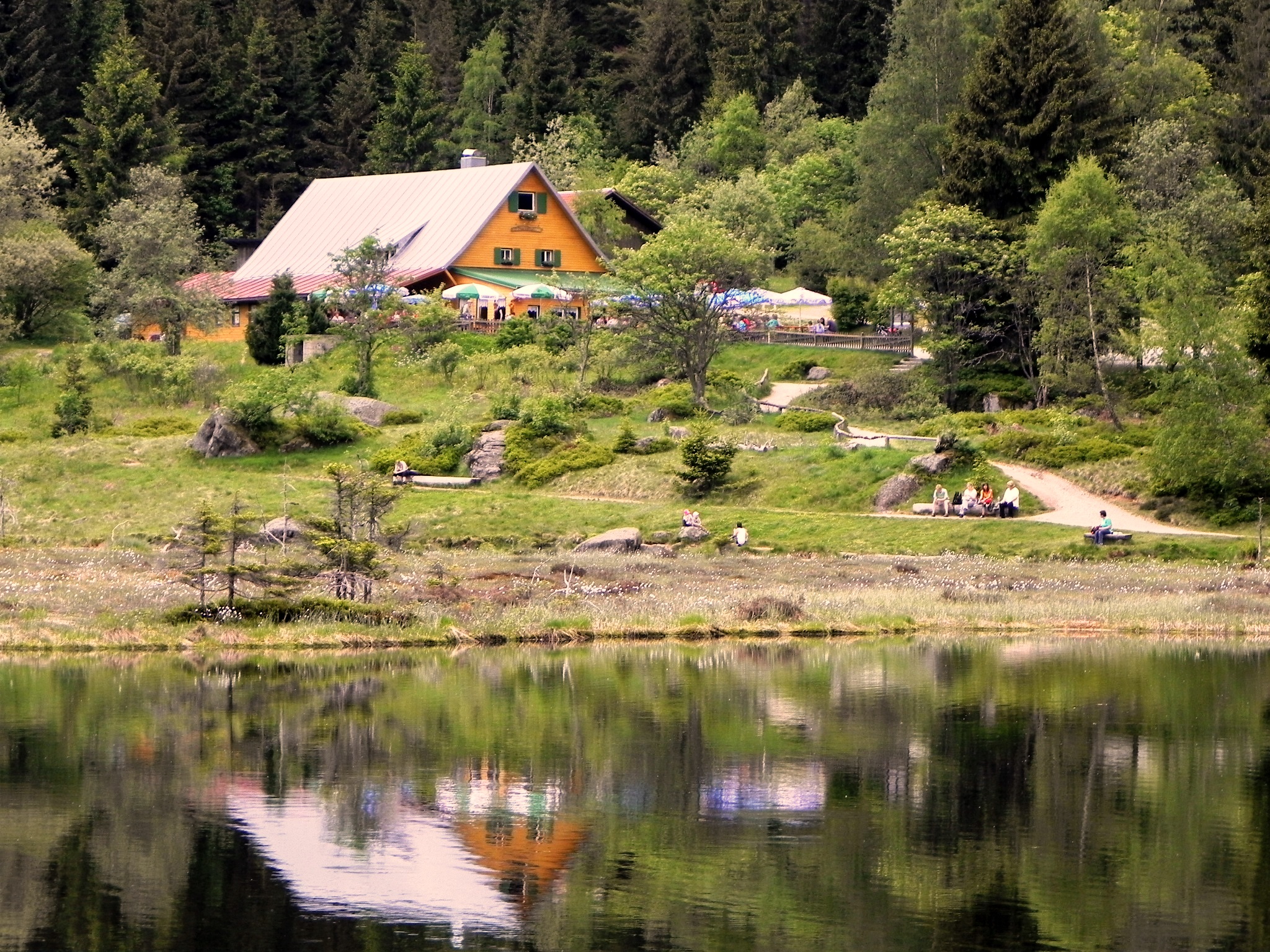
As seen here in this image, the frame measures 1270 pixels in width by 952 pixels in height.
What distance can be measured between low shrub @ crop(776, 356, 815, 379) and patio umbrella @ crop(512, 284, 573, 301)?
37.0ft

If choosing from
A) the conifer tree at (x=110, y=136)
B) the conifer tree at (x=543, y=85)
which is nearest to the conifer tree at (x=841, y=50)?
the conifer tree at (x=543, y=85)

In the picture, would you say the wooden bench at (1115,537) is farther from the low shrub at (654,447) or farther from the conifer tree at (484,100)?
the conifer tree at (484,100)

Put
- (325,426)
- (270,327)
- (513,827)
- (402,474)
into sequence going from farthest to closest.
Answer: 1. (270,327)
2. (325,426)
3. (402,474)
4. (513,827)

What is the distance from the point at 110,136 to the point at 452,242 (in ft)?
66.9

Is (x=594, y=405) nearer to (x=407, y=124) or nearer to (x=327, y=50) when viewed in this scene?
(x=407, y=124)

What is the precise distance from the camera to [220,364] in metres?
69.4

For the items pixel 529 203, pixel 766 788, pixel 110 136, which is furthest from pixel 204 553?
pixel 110 136

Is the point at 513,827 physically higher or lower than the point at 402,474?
lower

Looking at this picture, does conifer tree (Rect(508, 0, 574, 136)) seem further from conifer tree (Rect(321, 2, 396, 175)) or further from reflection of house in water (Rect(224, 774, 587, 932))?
reflection of house in water (Rect(224, 774, 587, 932))

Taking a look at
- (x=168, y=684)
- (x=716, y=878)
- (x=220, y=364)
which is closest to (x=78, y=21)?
(x=220, y=364)

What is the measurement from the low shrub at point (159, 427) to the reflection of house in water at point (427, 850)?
1447 inches

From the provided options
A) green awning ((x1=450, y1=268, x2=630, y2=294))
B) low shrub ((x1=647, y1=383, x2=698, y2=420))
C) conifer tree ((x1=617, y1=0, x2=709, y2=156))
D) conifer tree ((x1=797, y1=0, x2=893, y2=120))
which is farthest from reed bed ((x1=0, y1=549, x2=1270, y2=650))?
conifer tree ((x1=617, y1=0, x2=709, y2=156))

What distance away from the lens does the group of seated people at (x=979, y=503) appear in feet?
155

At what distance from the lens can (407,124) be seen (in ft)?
346
